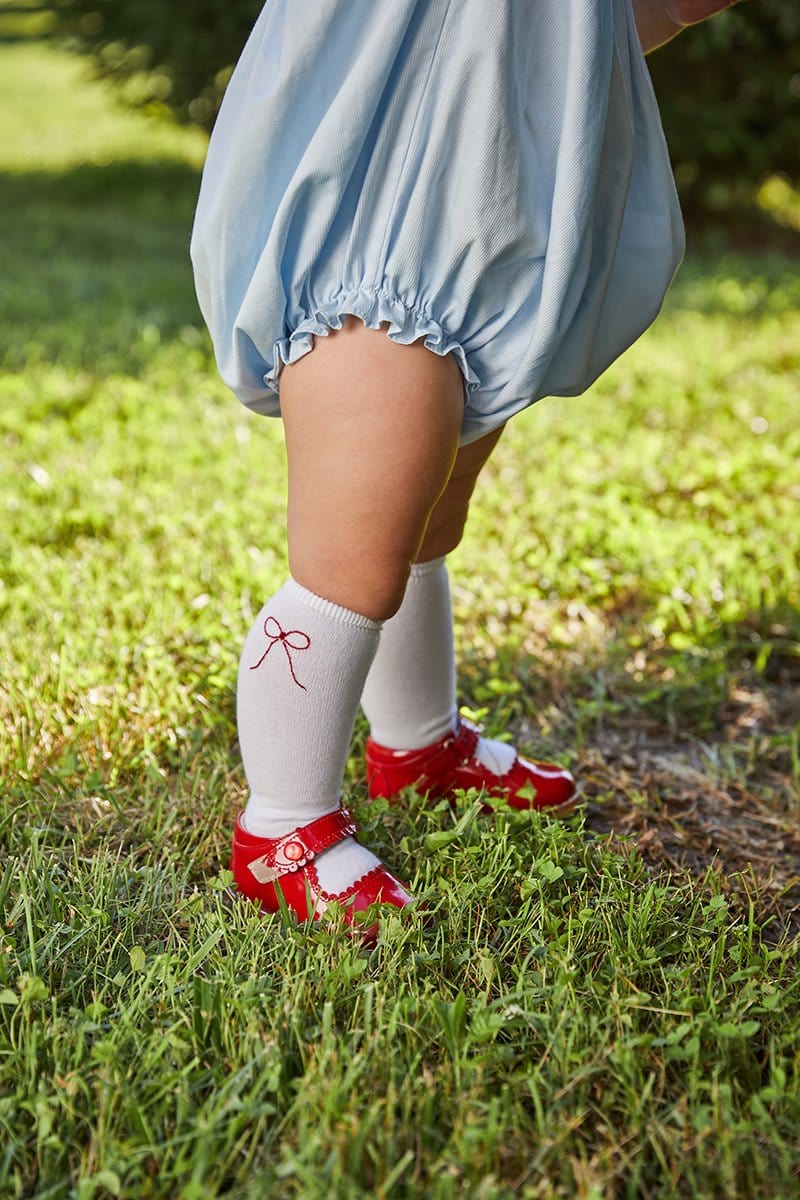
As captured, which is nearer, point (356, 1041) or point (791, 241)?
point (356, 1041)

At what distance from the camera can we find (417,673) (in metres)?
1.64

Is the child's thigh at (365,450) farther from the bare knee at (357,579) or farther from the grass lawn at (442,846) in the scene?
the grass lawn at (442,846)

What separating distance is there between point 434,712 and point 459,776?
0.10 m

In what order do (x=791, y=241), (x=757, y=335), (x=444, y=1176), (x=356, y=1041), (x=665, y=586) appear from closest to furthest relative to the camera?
(x=444, y=1176), (x=356, y=1041), (x=665, y=586), (x=757, y=335), (x=791, y=241)

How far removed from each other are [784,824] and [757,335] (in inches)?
109

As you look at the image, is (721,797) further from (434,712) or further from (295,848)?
(295,848)

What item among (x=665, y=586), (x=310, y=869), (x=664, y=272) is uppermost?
(x=664, y=272)

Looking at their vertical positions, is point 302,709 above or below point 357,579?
below

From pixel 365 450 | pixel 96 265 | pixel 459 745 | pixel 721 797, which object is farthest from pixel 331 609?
pixel 96 265

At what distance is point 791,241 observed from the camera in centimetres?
642

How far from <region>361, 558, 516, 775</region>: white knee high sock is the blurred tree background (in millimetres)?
4876

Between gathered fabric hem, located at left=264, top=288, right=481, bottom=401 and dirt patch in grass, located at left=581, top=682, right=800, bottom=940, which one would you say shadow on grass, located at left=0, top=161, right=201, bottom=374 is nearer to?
dirt patch in grass, located at left=581, top=682, right=800, bottom=940

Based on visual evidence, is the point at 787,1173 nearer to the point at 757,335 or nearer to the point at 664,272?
the point at 664,272

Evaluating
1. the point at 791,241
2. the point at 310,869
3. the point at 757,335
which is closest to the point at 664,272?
the point at 310,869
